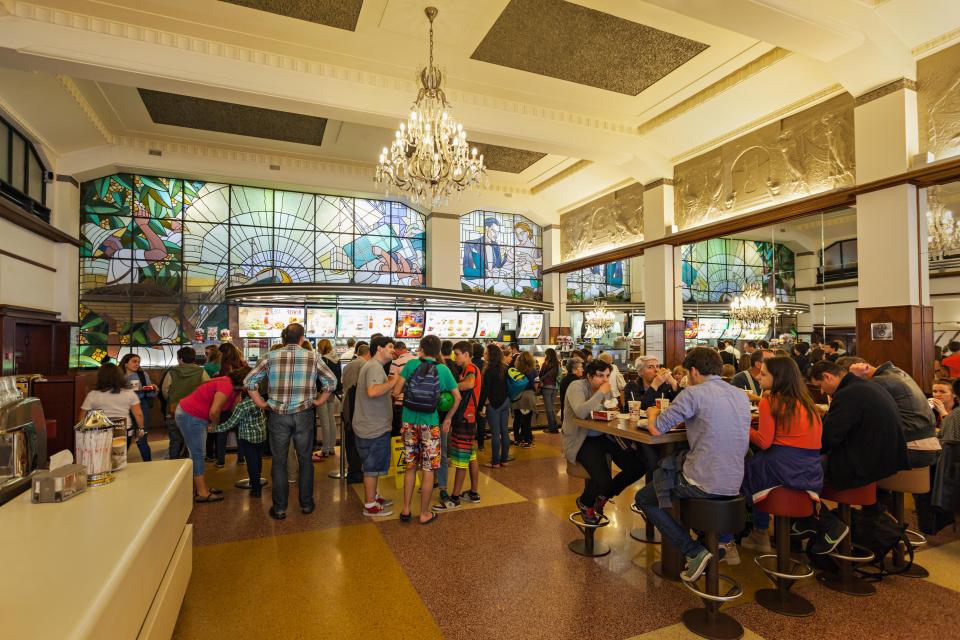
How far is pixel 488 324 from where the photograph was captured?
39.7 feet

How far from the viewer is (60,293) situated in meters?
9.48

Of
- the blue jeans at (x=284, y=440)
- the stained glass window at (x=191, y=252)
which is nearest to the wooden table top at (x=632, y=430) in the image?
the blue jeans at (x=284, y=440)

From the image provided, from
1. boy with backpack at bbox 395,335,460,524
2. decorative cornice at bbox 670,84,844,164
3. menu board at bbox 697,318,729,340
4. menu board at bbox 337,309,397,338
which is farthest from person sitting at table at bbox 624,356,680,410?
menu board at bbox 337,309,397,338

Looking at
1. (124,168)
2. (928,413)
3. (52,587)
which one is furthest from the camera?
(124,168)

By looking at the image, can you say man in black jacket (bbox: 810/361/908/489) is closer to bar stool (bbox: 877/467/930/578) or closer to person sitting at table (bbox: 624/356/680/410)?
bar stool (bbox: 877/467/930/578)

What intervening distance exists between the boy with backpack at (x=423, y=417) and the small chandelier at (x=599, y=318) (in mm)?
10664

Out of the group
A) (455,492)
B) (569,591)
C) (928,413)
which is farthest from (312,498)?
(928,413)

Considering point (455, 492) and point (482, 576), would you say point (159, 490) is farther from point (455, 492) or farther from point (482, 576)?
point (455, 492)

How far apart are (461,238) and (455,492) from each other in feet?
33.1

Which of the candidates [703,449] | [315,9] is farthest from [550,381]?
[315,9]

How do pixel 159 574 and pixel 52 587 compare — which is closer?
pixel 52 587

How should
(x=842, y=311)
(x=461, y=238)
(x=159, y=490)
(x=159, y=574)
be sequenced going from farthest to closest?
(x=461, y=238), (x=842, y=311), (x=159, y=490), (x=159, y=574)

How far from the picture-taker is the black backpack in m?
4.40

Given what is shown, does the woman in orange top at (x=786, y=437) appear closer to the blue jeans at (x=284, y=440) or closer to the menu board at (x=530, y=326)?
the blue jeans at (x=284, y=440)
